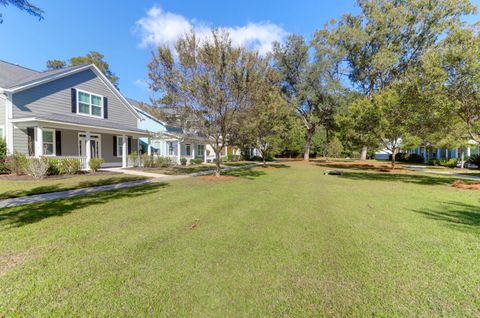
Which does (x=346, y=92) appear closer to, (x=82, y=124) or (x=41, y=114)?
(x=82, y=124)

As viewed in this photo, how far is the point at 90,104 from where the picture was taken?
55.2ft

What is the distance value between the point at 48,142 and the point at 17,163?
2410 mm

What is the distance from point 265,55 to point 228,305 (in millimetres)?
12161

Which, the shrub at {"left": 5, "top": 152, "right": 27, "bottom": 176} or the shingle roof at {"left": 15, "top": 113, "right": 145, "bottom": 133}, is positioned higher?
the shingle roof at {"left": 15, "top": 113, "right": 145, "bottom": 133}

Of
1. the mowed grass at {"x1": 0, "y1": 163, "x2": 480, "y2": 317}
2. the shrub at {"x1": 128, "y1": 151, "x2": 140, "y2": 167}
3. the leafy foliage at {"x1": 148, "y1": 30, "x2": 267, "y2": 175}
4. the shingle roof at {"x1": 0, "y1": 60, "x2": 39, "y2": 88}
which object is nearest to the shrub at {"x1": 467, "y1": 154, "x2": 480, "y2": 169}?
the mowed grass at {"x1": 0, "y1": 163, "x2": 480, "y2": 317}

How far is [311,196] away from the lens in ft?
27.4

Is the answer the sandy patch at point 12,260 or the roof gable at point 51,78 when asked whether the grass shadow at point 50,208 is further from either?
the roof gable at point 51,78

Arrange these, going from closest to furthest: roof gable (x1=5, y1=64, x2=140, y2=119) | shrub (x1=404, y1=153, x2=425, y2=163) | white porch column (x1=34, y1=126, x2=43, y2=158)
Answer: white porch column (x1=34, y1=126, x2=43, y2=158), roof gable (x1=5, y1=64, x2=140, y2=119), shrub (x1=404, y1=153, x2=425, y2=163)

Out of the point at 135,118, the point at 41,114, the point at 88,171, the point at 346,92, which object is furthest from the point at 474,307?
the point at 346,92

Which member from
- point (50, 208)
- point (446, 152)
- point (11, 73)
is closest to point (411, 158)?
point (446, 152)

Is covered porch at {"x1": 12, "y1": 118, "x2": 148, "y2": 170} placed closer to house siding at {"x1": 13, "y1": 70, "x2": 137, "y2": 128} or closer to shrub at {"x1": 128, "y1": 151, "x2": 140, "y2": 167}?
shrub at {"x1": 128, "y1": 151, "x2": 140, "y2": 167}

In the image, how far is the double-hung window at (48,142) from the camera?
13.8m

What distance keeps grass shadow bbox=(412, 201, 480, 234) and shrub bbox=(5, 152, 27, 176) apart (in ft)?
57.4

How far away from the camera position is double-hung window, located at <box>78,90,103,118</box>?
16234mm
